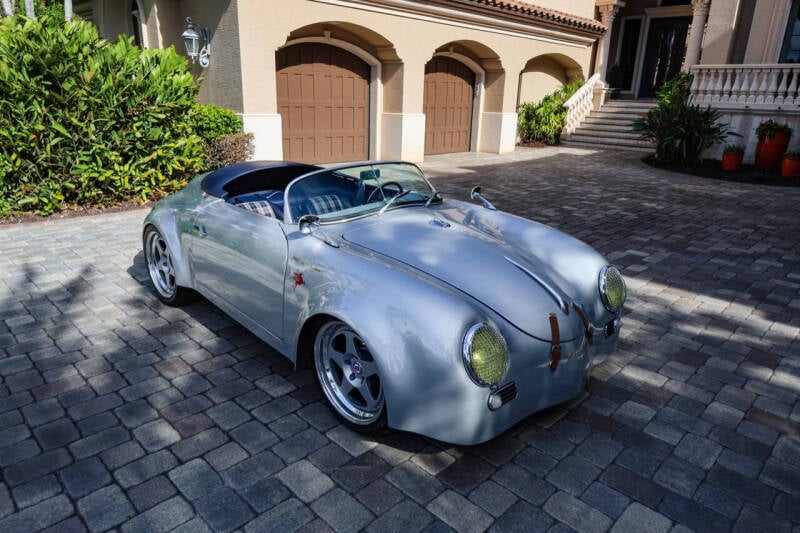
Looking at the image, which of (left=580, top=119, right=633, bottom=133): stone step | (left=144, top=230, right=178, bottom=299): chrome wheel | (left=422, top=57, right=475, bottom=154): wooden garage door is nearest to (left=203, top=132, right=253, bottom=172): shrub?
(left=144, top=230, right=178, bottom=299): chrome wheel

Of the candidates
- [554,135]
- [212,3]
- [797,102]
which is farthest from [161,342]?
[554,135]

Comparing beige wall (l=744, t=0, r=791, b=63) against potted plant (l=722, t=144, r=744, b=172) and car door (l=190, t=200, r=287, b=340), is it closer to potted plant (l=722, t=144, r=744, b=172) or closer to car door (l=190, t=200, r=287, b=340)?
potted plant (l=722, t=144, r=744, b=172)

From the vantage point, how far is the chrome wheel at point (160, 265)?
4.66 meters

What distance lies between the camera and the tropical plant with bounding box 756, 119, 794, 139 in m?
12.8

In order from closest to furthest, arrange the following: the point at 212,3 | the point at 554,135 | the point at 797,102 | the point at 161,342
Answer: the point at 161,342 < the point at 212,3 < the point at 797,102 < the point at 554,135

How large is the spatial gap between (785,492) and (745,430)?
0.51 m

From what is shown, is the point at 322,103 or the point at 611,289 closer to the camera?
the point at 611,289

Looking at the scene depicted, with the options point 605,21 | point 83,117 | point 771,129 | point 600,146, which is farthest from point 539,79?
point 83,117

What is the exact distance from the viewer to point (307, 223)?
11.1 ft

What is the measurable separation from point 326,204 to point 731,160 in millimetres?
12715

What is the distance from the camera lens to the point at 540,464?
2787 millimetres

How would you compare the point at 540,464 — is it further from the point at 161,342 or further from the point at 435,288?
the point at 161,342

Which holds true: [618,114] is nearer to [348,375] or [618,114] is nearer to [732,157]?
[732,157]

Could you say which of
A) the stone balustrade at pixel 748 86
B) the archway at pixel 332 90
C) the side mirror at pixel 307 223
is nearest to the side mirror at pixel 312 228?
the side mirror at pixel 307 223
